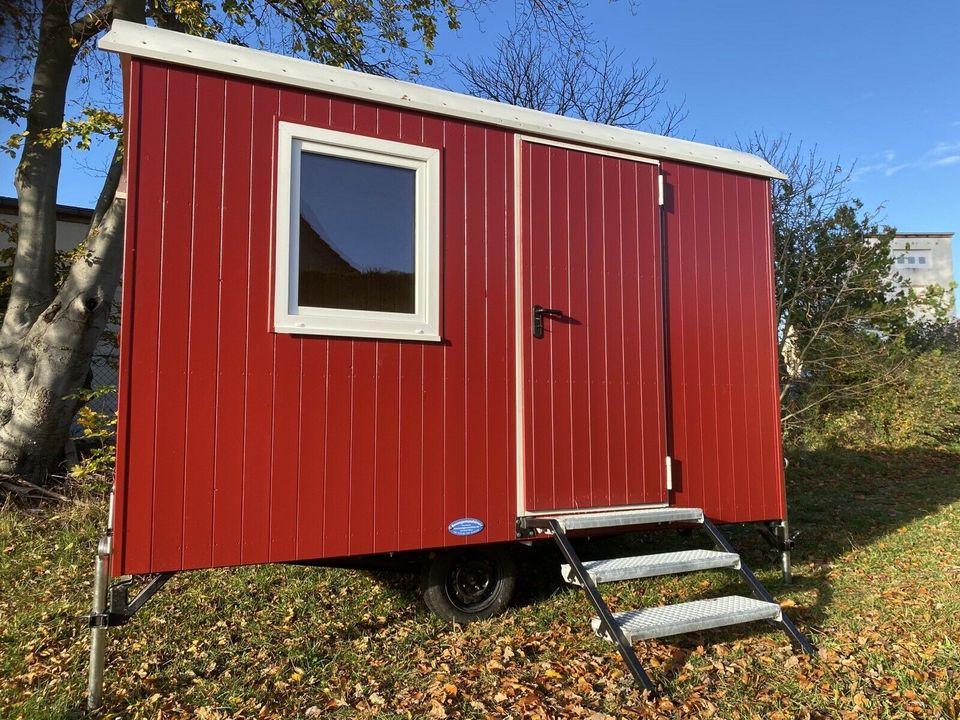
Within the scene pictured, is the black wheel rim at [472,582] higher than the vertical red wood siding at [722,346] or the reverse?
the reverse

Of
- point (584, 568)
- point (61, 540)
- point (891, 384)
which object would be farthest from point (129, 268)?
point (891, 384)

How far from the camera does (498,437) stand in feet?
11.9

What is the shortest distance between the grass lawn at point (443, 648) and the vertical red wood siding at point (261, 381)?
2.04 ft

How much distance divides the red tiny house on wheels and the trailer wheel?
360mm

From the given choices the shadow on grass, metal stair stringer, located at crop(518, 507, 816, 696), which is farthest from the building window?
metal stair stringer, located at crop(518, 507, 816, 696)

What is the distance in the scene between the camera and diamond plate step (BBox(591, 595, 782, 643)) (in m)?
3.02

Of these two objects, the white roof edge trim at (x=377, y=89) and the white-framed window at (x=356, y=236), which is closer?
the white roof edge trim at (x=377, y=89)

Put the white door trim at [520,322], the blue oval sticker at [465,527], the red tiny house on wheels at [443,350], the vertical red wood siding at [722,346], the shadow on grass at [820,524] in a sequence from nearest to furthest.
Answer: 1. the red tiny house on wheels at [443,350]
2. the blue oval sticker at [465,527]
3. the white door trim at [520,322]
4. the vertical red wood siding at [722,346]
5. the shadow on grass at [820,524]

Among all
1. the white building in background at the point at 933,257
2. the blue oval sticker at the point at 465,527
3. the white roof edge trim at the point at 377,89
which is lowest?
the blue oval sticker at the point at 465,527

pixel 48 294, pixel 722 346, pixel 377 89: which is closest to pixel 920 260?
pixel 722 346

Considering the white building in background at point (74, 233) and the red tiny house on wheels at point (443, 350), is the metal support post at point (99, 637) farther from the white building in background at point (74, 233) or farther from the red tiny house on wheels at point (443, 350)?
the white building in background at point (74, 233)

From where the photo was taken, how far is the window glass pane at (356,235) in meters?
3.30

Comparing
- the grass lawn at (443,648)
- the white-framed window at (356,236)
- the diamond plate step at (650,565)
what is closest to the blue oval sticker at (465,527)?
the diamond plate step at (650,565)

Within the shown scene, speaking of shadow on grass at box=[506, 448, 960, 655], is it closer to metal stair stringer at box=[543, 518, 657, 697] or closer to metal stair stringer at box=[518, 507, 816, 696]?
metal stair stringer at box=[518, 507, 816, 696]
